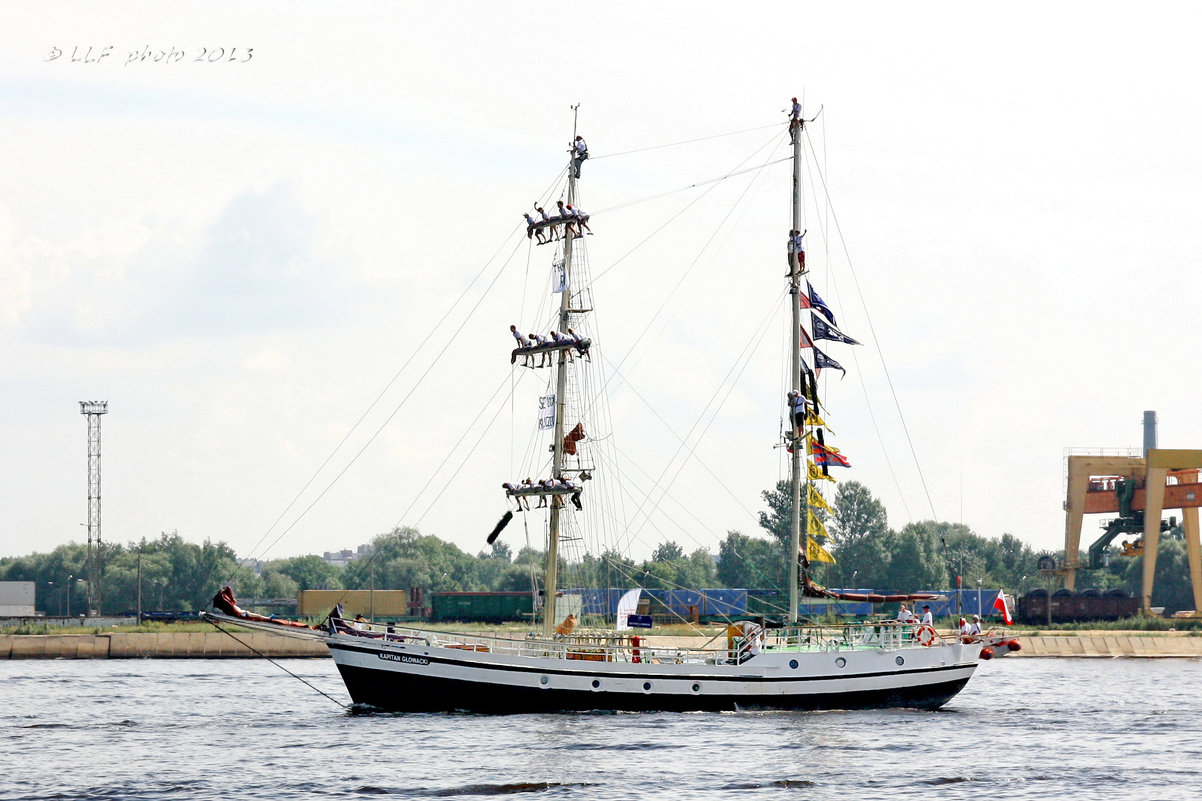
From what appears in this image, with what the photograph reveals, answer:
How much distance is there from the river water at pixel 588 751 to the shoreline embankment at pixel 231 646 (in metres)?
39.6

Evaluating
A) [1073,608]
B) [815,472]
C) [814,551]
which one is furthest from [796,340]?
[1073,608]

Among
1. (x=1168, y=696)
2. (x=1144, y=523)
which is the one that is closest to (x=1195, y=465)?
(x=1144, y=523)

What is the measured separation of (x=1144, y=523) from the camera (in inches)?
4995

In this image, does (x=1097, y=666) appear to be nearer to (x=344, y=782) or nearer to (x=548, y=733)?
(x=548, y=733)

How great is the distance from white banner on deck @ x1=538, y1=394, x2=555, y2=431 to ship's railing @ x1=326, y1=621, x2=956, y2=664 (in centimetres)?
944

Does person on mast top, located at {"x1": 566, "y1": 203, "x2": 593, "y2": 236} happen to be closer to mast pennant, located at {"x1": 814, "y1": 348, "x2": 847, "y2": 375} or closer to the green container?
mast pennant, located at {"x1": 814, "y1": 348, "x2": 847, "y2": 375}

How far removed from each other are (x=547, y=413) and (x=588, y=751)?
19.9m

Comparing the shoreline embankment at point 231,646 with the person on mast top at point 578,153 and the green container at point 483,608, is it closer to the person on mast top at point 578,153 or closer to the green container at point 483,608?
the green container at point 483,608

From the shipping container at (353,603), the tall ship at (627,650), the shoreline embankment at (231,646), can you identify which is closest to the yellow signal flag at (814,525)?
the tall ship at (627,650)

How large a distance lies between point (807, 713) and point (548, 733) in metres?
12.8

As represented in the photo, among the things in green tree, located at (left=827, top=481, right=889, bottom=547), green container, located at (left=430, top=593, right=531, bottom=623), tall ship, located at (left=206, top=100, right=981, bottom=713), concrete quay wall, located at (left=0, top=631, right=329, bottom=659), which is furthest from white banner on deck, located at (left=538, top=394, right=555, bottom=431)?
green tree, located at (left=827, top=481, right=889, bottom=547)

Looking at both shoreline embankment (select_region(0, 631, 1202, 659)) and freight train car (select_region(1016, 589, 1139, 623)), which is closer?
shoreline embankment (select_region(0, 631, 1202, 659))

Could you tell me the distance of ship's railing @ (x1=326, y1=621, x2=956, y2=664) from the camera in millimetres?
60906

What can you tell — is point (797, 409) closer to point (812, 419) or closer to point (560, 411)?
point (812, 419)
